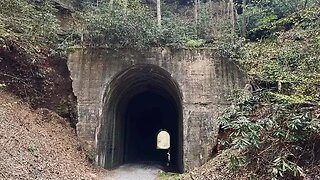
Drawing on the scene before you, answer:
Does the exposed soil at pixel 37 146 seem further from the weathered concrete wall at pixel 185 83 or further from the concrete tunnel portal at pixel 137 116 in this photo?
the concrete tunnel portal at pixel 137 116

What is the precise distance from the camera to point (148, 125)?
2536 cm

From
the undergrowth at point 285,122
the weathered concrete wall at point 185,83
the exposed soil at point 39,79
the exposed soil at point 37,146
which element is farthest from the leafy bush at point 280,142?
the exposed soil at point 39,79

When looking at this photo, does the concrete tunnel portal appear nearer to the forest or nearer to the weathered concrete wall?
the weathered concrete wall

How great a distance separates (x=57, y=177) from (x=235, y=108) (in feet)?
17.2

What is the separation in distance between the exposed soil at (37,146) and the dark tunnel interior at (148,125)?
708cm

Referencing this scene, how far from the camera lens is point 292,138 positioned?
23.6ft

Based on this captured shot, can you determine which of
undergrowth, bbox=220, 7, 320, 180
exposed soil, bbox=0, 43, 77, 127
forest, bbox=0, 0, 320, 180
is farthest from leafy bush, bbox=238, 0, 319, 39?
exposed soil, bbox=0, 43, 77, 127

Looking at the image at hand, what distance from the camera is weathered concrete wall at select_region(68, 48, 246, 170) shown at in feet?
39.4

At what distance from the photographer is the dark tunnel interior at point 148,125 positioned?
1986 cm

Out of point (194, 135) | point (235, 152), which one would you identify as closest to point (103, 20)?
point (194, 135)

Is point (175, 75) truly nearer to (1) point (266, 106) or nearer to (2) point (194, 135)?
(2) point (194, 135)

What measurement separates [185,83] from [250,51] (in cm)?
288

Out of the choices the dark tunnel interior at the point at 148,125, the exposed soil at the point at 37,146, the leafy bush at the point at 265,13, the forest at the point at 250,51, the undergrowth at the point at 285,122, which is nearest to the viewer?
the undergrowth at the point at 285,122

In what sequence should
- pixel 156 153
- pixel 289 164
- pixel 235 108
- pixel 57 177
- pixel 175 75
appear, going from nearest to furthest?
pixel 289 164
pixel 57 177
pixel 235 108
pixel 175 75
pixel 156 153
